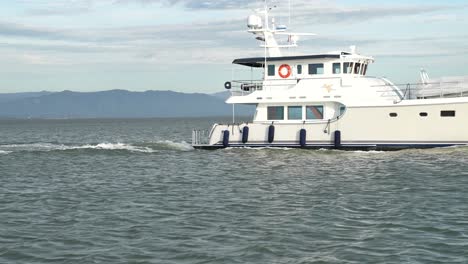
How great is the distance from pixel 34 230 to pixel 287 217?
6.05 metres

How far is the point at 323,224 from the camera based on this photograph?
46.4ft

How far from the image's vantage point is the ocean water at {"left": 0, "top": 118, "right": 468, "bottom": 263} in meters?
12.1

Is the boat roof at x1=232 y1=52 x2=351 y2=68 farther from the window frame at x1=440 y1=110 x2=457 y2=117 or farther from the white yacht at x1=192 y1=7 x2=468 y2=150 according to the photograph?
the window frame at x1=440 y1=110 x2=457 y2=117

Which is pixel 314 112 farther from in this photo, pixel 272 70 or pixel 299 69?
pixel 272 70

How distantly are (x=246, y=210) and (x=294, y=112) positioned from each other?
14325 mm

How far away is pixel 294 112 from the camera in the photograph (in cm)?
2984

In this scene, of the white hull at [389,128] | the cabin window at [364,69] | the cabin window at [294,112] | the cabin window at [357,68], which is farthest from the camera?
the cabin window at [364,69]

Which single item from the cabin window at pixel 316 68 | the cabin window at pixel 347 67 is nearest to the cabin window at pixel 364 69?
the cabin window at pixel 347 67

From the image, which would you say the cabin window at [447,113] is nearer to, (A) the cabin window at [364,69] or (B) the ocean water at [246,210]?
(B) the ocean water at [246,210]

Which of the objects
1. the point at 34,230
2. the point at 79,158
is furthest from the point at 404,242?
the point at 79,158

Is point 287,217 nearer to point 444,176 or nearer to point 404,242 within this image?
point 404,242

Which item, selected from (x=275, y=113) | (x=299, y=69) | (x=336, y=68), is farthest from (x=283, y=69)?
(x=336, y=68)

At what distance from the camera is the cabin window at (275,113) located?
30172mm

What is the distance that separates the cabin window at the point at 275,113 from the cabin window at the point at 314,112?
4.47 ft
